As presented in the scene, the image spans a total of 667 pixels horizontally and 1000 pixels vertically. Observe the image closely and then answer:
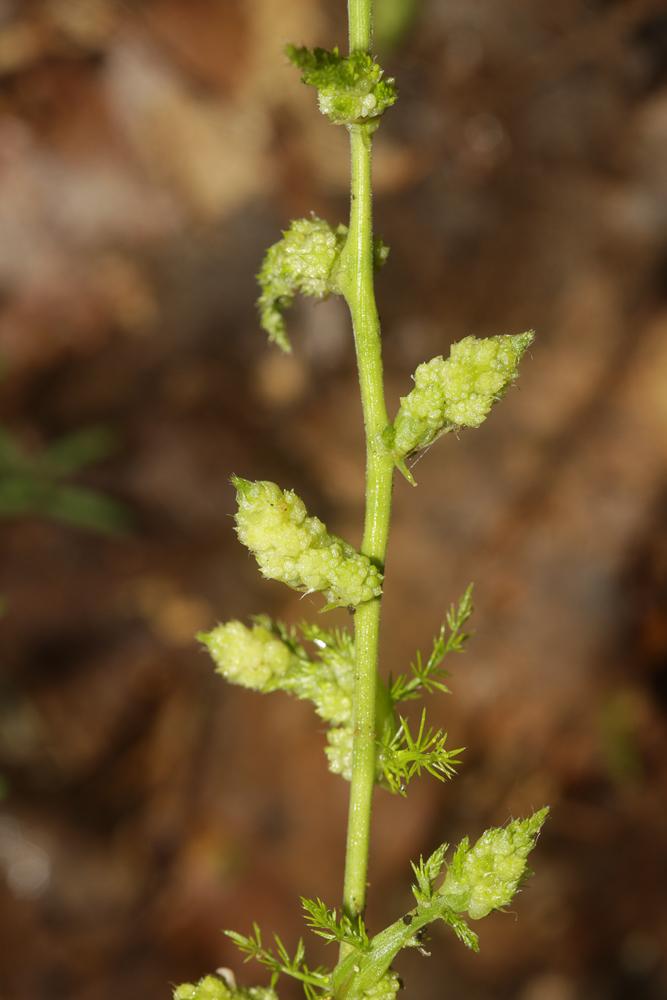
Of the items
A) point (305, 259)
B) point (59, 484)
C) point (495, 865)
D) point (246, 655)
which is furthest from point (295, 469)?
point (495, 865)

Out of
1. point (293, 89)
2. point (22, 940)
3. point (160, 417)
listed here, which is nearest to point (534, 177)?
point (293, 89)

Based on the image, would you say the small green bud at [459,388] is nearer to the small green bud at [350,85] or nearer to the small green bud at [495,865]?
the small green bud at [350,85]

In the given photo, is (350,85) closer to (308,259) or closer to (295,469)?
(308,259)

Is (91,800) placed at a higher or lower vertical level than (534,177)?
lower

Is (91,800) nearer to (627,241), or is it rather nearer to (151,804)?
(151,804)

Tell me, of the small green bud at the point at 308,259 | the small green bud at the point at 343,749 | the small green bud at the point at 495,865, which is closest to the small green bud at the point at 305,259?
the small green bud at the point at 308,259
